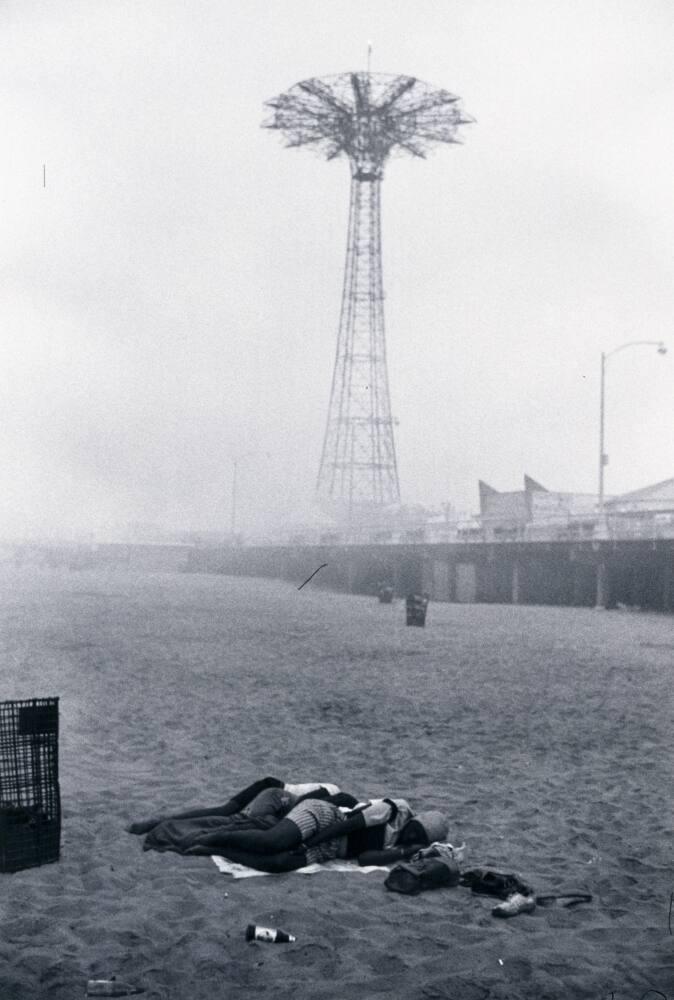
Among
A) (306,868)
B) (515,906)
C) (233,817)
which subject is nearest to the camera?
(515,906)

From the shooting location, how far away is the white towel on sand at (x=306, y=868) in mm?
5898

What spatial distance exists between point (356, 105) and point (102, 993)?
2014 inches

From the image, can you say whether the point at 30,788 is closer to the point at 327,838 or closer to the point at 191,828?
the point at 191,828

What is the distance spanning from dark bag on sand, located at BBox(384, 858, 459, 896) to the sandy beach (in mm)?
76

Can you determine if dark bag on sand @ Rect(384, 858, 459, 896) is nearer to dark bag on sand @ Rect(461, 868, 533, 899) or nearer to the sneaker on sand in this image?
dark bag on sand @ Rect(461, 868, 533, 899)

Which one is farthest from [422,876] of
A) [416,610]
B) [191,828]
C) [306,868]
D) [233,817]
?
[416,610]

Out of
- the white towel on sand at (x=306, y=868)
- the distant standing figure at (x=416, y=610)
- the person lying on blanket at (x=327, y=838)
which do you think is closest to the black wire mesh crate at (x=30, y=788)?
the person lying on blanket at (x=327, y=838)

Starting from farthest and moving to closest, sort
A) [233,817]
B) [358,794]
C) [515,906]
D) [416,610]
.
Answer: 1. [416,610]
2. [358,794]
3. [233,817]
4. [515,906]

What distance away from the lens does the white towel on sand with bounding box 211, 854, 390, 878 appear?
232 inches

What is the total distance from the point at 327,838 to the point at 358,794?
1.98m

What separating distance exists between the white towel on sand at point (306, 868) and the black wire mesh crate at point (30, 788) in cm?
102

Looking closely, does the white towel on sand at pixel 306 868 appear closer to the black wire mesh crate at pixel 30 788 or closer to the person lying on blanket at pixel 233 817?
the person lying on blanket at pixel 233 817

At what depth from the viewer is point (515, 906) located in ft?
17.9

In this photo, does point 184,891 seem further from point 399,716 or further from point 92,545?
point 92,545
